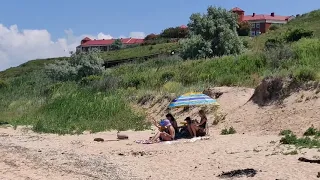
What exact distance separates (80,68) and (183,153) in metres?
32.6

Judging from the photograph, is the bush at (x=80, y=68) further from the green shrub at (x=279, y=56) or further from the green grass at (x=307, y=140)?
the green grass at (x=307, y=140)

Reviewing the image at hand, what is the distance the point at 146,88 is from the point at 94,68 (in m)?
14.9

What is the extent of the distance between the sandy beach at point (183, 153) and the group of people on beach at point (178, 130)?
569 millimetres

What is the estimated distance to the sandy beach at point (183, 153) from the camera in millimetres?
12023

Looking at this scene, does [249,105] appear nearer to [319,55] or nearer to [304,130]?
[304,130]

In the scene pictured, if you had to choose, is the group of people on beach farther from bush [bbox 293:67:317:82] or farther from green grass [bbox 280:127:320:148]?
bush [bbox 293:67:317:82]

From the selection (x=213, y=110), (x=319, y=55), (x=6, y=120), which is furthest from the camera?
(x=6, y=120)

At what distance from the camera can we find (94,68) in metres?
45.6

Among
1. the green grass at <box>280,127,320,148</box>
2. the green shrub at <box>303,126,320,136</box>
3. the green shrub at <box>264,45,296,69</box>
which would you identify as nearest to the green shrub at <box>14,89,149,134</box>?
the green shrub at <box>264,45,296,69</box>

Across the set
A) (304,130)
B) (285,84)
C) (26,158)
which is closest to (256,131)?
(304,130)

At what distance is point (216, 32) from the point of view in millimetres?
40156

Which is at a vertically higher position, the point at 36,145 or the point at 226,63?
the point at 226,63

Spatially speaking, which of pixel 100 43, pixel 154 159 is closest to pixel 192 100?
pixel 154 159

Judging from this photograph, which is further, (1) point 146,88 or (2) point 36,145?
(1) point 146,88
